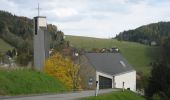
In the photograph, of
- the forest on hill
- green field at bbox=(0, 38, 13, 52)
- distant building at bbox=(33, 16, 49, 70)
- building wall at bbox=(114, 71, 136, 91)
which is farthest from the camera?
green field at bbox=(0, 38, 13, 52)

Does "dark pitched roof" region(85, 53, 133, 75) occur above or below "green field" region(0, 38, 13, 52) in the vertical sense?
below

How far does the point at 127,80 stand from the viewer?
322ft

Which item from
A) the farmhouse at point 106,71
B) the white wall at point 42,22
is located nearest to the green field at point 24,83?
the white wall at point 42,22

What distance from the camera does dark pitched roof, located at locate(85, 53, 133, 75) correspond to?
93.8m

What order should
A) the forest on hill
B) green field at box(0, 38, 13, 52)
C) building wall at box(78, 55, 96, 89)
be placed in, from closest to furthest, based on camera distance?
1. building wall at box(78, 55, 96, 89)
2. the forest on hill
3. green field at box(0, 38, 13, 52)

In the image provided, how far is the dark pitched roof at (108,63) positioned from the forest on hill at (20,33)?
13.3m

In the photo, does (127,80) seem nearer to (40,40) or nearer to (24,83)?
(40,40)

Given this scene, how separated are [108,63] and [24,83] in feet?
229

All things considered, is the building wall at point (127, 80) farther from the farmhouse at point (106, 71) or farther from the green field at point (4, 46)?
the green field at point (4, 46)

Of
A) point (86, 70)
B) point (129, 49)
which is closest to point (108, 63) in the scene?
point (86, 70)

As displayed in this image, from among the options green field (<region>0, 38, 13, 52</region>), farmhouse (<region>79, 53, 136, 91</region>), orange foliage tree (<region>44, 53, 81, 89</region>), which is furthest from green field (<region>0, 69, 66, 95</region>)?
green field (<region>0, 38, 13, 52</region>)

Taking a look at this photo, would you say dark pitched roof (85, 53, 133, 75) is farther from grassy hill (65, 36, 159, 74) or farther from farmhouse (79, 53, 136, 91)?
grassy hill (65, 36, 159, 74)

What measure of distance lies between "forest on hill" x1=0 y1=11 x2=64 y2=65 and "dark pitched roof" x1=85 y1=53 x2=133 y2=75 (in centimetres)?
1333

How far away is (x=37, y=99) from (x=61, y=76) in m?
40.3
